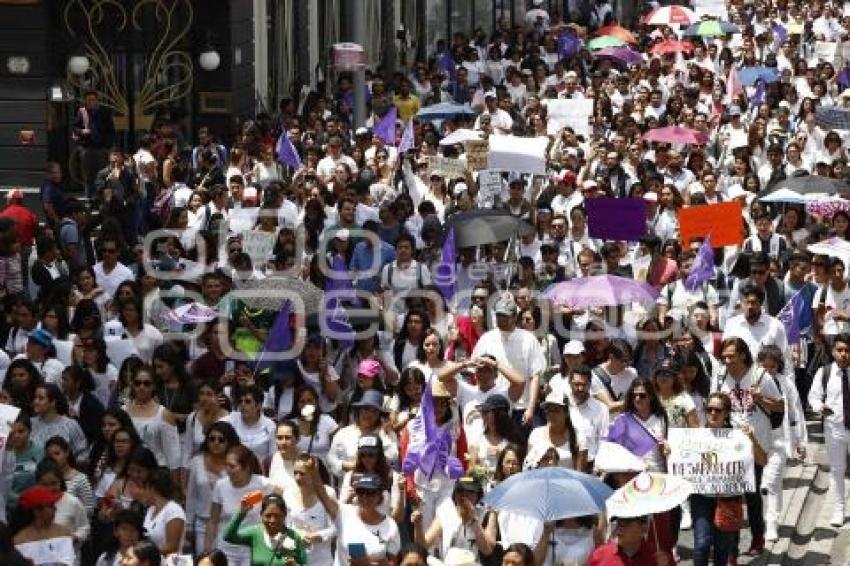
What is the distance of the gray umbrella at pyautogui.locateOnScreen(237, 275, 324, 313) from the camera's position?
19156 millimetres

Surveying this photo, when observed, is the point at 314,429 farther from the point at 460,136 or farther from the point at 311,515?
the point at 460,136

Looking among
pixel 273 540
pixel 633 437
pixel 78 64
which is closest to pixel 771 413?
pixel 633 437

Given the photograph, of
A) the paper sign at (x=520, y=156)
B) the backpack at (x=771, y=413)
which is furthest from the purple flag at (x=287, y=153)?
the backpack at (x=771, y=413)

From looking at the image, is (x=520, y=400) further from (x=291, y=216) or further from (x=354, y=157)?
(x=354, y=157)

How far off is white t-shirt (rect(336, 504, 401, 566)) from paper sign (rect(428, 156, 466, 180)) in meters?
10.8

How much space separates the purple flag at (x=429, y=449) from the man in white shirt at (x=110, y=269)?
468cm

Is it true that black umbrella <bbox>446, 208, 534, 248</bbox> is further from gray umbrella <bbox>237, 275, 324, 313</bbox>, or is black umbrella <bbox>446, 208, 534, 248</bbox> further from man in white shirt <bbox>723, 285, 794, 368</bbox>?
man in white shirt <bbox>723, 285, 794, 368</bbox>

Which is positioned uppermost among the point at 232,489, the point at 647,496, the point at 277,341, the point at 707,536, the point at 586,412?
the point at 647,496

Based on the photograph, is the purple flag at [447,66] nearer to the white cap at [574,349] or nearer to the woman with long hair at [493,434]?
the white cap at [574,349]

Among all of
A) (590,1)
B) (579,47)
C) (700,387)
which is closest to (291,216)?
→ (700,387)

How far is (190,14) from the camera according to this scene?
31.1 metres

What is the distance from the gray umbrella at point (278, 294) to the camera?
19.2m

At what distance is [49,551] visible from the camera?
1436 cm

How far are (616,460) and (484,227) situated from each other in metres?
6.47
